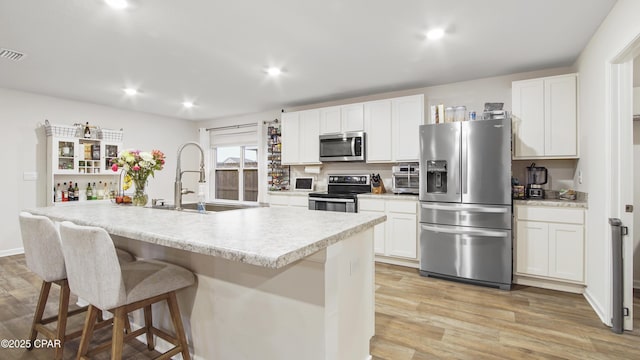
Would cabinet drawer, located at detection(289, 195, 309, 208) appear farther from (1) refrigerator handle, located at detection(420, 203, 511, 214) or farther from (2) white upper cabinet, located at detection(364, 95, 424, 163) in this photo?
(1) refrigerator handle, located at detection(420, 203, 511, 214)

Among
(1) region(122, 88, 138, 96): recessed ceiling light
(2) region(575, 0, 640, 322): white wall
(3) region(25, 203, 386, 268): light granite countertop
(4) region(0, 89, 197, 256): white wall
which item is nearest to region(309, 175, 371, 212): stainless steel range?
(3) region(25, 203, 386, 268): light granite countertop

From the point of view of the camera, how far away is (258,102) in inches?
197

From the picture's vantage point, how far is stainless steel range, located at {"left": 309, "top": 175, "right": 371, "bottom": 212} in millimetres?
4125

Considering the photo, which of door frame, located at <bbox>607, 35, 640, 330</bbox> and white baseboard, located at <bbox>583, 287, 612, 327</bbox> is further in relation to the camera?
white baseboard, located at <bbox>583, 287, 612, 327</bbox>

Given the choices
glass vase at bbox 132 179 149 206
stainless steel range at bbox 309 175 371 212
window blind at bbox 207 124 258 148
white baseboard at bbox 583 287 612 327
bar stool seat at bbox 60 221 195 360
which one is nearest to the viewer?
bar stool seat at bbox 60 221 195 360

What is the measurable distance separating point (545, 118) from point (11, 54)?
5.39m

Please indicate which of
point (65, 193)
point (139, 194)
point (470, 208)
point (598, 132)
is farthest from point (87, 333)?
point (65, 193)

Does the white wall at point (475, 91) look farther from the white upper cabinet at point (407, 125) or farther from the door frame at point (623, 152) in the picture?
the door frame at point (623, 152)

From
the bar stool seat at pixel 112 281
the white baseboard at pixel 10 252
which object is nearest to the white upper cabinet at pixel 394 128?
the bar stool seat at pixel 112 281

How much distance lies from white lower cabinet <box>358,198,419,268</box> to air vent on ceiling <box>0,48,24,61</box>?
3963 mm

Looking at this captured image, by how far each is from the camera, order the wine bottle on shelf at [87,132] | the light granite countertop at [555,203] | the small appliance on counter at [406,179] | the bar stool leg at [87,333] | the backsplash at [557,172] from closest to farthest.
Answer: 1. the bar stool leg at [87,333]
2. the light granite countertop at [555,203]
3. the backsplash at [557,172]
4. the small appliance on counter at [406,179]
5. the wine bottle on shelf at [87,132]

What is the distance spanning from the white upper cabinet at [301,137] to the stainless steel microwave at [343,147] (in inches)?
6.8

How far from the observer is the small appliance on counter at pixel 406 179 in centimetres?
393

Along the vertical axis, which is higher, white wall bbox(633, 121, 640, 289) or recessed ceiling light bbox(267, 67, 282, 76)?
recessed ceiling light bbox(267, 67, 282, 76)
